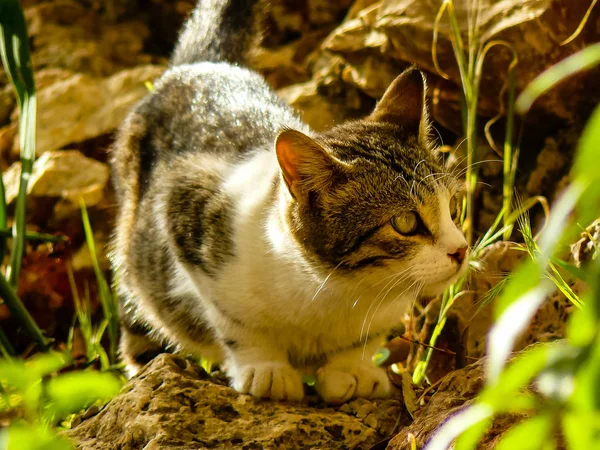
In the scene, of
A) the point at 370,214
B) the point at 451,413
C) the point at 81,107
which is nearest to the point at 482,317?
the point at 370,214

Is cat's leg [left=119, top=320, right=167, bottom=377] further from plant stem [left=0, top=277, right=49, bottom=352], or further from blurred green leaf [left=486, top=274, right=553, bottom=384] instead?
blurred green leaf [left=486, top=274, right=553, bottom=384]

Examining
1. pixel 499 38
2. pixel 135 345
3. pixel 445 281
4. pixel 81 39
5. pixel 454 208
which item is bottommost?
pixel 135 345

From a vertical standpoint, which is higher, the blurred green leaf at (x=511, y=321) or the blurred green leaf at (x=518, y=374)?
the blurred green leaf at (x=511, y=321)

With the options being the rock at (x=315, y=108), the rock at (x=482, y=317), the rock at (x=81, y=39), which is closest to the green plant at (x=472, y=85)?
the rock at (x=482, y=317)

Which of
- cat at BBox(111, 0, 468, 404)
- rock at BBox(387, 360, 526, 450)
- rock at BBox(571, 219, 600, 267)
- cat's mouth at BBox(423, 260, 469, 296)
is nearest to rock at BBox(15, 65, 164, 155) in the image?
cat at BBox(111, 0, 468, 404)

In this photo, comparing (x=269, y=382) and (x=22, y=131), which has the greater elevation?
(x=22, y=131)

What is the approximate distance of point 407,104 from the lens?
6.12 feet

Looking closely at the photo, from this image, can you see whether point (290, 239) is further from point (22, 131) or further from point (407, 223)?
point (22, 131)

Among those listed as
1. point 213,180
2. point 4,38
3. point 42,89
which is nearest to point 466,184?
point 213,180

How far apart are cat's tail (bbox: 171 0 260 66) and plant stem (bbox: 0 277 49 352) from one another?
1146 mm

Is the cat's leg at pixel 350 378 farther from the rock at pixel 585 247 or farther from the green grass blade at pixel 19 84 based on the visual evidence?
the green grass blade at pixel 19 84

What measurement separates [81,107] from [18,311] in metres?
1.57

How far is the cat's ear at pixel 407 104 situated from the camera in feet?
6.02

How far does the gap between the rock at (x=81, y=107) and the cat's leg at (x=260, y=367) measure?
175 cm
